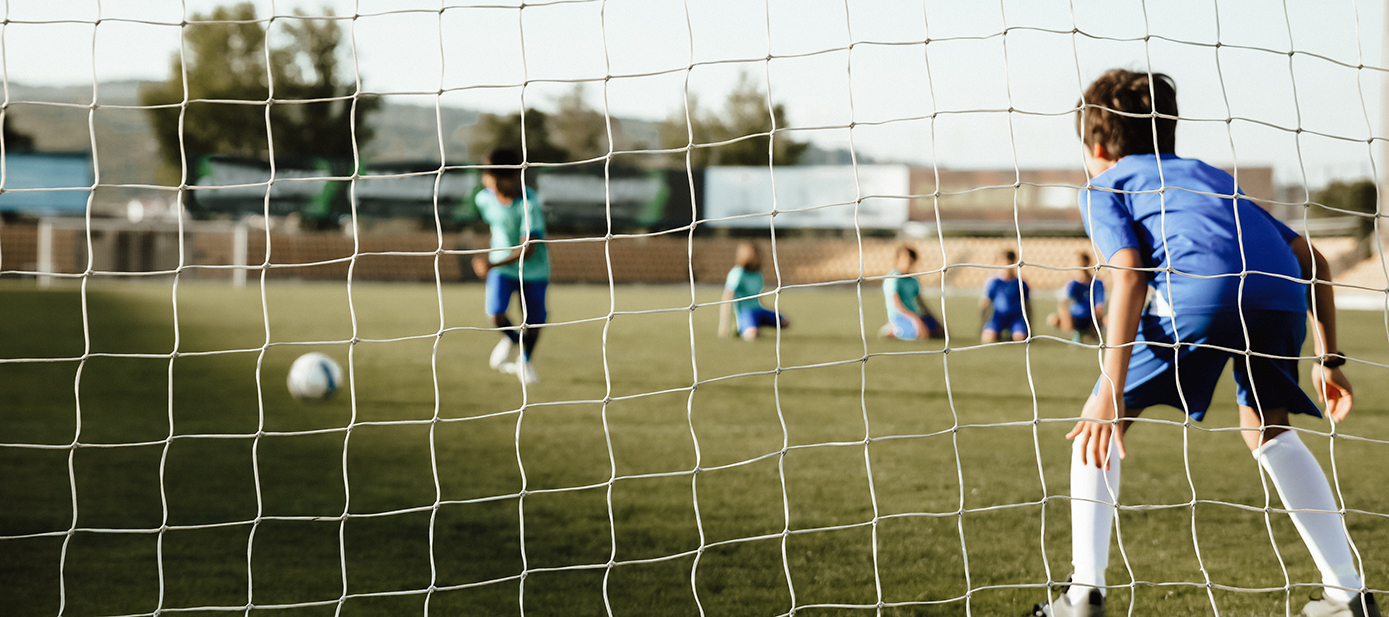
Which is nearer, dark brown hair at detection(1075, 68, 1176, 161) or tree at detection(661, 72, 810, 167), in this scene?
dark brown hair at detection(1075, 68, 1176, 161)

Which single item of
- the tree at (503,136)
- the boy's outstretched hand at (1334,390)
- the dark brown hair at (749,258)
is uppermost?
the tree at (503,136)

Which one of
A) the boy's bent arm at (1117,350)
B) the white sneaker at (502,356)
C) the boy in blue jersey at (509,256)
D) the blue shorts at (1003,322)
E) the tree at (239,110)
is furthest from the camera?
the tree at (239,110)

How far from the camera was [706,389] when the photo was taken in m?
6.02

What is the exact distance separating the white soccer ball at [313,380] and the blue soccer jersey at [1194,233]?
4.04 metres

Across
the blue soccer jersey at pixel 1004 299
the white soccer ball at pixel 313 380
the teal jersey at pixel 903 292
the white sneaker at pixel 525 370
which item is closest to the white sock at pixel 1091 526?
the white soccer ball at pixel 313 380

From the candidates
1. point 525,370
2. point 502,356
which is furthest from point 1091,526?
point 502,356

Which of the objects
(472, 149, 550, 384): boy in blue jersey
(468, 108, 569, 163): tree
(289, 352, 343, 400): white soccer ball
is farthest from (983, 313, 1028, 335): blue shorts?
(468, 108, 569, 163): tree

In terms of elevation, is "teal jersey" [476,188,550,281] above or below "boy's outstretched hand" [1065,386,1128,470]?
above

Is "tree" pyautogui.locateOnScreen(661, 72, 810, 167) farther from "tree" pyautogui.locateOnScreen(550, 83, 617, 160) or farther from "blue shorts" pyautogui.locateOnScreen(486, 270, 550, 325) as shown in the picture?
"blue shorts" pyautogui.locateOnScreen(486, 270, 550, 325)

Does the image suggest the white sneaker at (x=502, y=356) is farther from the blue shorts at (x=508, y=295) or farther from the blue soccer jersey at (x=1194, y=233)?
the blue soccer jersey at (x=1194, y=233)

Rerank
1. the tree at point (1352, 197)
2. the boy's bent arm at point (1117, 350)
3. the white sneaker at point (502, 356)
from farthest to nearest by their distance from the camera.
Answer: the tree at point (1352, 197)
the white sneaker at point (502, 356)
the boy's bent arm at point (1117, 350)

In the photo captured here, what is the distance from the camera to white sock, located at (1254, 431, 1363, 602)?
2.13 meters

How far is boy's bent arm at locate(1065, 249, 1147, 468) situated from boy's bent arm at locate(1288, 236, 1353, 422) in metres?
0.49

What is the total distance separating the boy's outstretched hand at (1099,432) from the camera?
2.05 meters
